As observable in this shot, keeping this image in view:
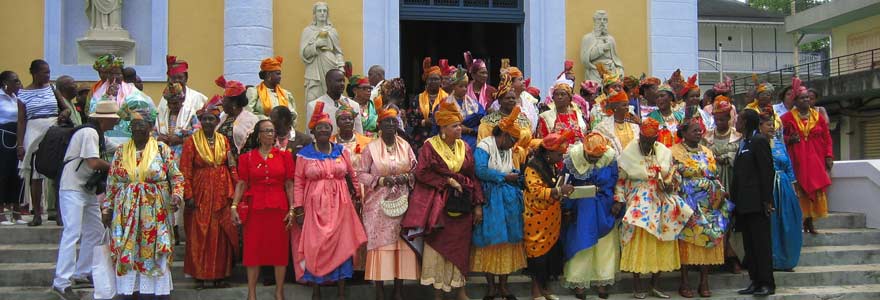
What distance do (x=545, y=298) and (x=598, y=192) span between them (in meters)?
1.12

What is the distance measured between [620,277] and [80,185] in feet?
16.9

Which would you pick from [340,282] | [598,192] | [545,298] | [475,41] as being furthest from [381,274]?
[475,41]

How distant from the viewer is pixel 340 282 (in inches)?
281

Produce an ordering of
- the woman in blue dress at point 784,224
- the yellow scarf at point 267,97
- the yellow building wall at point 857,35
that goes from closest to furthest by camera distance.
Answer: the yellow scarf at point 267,97
the woman in blue dress at point 784,224
the yellow building wall at point 857,35

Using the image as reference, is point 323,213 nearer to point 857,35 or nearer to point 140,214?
point 140,214

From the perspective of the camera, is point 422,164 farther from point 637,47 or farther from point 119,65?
point 637,47

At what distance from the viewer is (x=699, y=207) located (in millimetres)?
7832

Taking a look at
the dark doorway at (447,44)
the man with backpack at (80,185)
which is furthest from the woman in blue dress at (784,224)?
the man with backpack at (80,185)

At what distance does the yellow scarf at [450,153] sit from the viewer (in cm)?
705

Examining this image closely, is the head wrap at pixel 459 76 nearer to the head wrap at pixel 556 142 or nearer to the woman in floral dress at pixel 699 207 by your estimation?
the head wrap at pixel 556 142

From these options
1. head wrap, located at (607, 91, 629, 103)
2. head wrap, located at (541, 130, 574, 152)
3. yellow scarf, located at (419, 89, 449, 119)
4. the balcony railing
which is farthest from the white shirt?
the balcony railing

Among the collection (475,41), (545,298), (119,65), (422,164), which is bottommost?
(545,298)

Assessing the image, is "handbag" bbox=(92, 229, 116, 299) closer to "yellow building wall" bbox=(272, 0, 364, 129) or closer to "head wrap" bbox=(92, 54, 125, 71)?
"head wrap" bbox=(92, 54, 125, 71)

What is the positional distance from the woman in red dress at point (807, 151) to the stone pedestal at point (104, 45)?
28.8 ft
